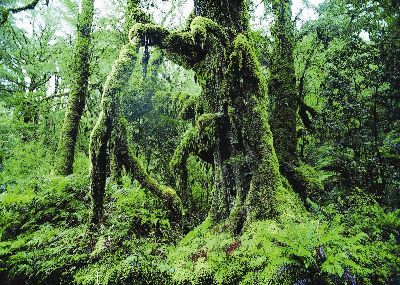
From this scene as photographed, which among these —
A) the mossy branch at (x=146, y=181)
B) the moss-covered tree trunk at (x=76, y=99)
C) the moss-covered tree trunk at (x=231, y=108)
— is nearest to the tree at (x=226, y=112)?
the moss-covered tree trunk at (x=231, y=108)

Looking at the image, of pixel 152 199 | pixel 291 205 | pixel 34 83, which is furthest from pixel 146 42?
pixel 34 83

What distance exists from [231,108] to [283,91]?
2351mm

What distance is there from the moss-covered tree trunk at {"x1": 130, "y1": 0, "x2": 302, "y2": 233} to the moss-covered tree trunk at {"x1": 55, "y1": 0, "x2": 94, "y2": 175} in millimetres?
4477

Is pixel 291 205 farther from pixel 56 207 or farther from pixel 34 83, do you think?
pixel 34 83

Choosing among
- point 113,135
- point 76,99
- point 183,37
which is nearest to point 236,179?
point 113,135

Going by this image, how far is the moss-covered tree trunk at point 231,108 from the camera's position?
5453 mm

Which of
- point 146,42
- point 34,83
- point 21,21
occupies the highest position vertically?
point 21,21

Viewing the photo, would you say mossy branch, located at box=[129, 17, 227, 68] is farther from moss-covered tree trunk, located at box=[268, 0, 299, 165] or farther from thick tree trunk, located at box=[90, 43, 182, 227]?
moss-covered tree trunk, located at box=[268, 0, 299, 165]

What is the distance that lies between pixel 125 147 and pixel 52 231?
6.89 feet

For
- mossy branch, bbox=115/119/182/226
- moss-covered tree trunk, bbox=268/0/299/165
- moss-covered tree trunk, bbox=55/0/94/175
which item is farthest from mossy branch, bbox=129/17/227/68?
moss-covered tree trunk, bbox=55/0/94/175

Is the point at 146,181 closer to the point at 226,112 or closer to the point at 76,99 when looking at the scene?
the point at 226,112

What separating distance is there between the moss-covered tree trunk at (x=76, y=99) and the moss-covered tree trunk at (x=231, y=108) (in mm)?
4477

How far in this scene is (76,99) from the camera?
9500 millimetres

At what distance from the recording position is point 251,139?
18.9 ft
